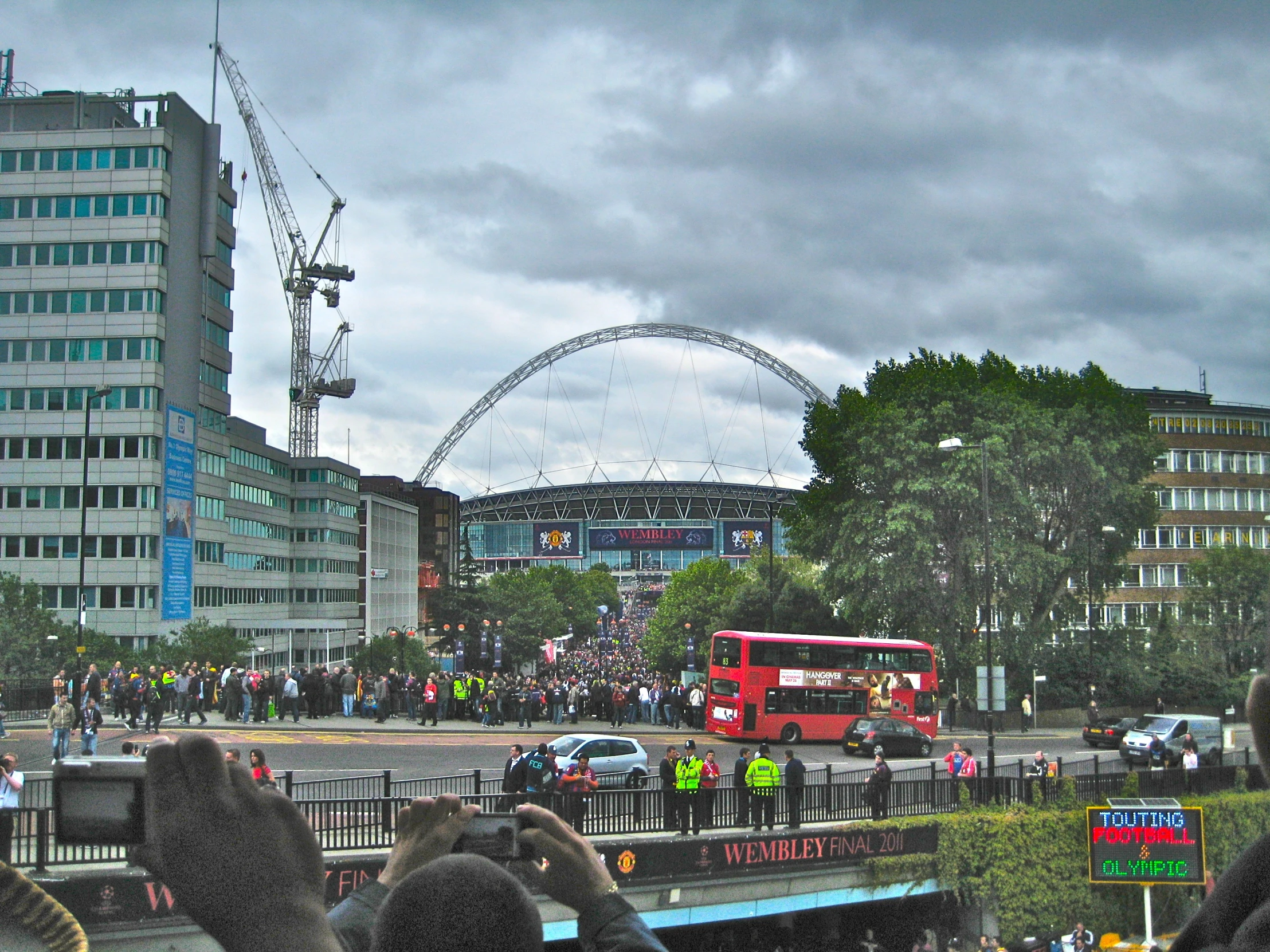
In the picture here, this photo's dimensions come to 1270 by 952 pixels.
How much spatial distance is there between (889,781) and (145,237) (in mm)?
51435

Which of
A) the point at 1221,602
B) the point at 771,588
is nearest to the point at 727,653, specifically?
the point at 771,588

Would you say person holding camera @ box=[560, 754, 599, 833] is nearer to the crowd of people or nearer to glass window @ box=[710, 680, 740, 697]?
the crowd of people

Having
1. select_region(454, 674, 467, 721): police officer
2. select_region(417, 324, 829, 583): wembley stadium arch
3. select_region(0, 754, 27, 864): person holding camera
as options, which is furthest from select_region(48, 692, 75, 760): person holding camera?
select_region(417, 324, 829, 583): wembley stadium arch

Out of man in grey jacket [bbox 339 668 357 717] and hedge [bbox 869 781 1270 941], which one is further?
man in grey jacket [bbox 339 668 357 717]

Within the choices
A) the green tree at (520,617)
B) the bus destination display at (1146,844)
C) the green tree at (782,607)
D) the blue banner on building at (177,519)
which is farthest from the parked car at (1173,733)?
the green tree at (520,617)

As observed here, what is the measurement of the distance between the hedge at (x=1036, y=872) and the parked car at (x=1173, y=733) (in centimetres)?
942

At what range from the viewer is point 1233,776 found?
2880 centimetres

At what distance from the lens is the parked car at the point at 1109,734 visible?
39219 millimetres

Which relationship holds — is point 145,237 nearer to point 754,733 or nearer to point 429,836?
point 754,733

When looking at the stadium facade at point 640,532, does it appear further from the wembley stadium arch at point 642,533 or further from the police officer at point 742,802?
the police officer at point 742,802

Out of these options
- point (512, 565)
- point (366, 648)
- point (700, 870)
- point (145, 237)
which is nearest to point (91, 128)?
point (145, 237)

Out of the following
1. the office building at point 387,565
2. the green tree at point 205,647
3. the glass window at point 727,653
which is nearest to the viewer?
the glass window at point 727,653

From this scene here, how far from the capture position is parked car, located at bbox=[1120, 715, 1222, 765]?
120 feet

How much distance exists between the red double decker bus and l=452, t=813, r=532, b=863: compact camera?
33.8 meters
